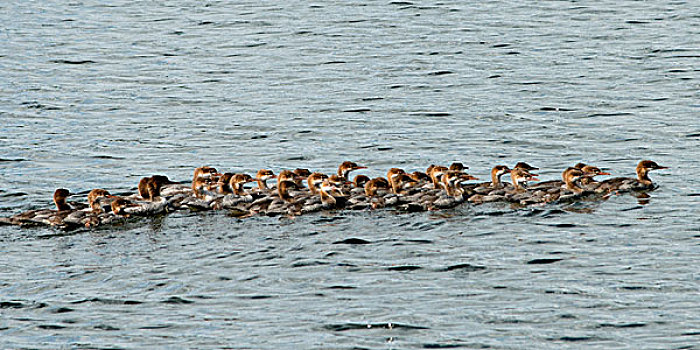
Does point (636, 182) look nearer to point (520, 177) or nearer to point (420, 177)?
point (520, 177)

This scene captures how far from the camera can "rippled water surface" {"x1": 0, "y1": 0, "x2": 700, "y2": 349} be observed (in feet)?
43.2

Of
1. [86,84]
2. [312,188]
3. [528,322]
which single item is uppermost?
[86,84]

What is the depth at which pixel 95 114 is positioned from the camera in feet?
81.8

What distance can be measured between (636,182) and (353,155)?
522cm

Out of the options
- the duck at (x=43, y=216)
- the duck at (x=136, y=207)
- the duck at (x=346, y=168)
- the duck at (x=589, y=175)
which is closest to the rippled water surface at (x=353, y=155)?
the duck at (x=136, y=207)

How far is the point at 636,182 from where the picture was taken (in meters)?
18.2

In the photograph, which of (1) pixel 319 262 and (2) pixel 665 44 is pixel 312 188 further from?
(2) pixel 665 44

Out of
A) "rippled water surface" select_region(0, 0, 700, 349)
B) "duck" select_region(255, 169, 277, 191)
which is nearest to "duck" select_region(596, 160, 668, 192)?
"rippled water surface" select_region(0, 0, 700, 349)

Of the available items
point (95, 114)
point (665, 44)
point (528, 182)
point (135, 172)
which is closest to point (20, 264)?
point (135, 172)

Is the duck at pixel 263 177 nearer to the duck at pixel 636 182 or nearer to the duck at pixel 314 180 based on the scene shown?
the duck at pixel 314 180

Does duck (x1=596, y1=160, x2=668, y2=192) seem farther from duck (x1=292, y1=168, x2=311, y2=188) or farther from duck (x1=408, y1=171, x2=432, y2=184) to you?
duck (x1=292, y1=168, x2=311, y2=188)

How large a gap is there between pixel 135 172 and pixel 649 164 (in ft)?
27.8

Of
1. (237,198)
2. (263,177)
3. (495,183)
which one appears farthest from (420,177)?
(237,198)

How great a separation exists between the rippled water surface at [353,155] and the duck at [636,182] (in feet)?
1.52
